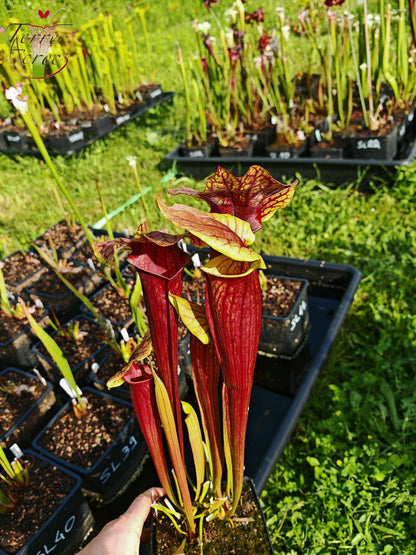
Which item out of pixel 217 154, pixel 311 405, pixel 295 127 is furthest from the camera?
pixel 217 154

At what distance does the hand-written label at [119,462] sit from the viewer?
1.55 meters

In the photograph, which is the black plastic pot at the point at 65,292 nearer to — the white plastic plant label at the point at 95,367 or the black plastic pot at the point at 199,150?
the white plastic plant label at the point at 95,367

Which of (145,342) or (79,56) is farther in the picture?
(79,56)

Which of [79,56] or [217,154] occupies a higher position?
[79,56]

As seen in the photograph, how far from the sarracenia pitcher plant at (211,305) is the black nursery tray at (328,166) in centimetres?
265

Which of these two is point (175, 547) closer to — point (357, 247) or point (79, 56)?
point (357, 247)

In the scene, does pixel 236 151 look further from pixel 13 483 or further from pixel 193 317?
pixel 193 317

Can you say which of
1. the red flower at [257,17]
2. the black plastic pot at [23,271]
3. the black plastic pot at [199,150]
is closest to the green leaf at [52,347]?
the black plastic pot at [23,271]

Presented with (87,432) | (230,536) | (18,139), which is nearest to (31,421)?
(87,432)

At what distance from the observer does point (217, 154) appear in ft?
12.9

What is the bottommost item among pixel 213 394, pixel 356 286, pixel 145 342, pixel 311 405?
pixel 311 405

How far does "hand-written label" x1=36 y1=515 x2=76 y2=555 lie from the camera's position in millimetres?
1344

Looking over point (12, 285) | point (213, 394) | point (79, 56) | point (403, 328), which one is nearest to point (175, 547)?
point (213, 394)

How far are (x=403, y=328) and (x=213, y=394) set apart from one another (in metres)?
1.47
